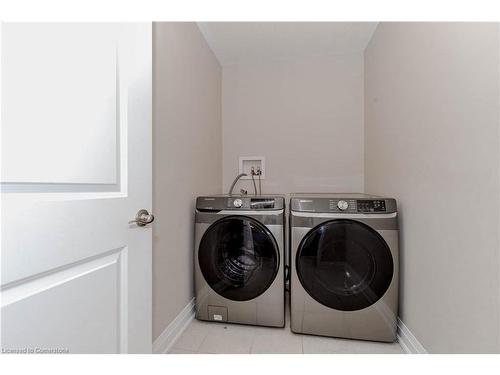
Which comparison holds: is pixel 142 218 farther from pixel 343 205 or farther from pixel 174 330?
pixel 343 205

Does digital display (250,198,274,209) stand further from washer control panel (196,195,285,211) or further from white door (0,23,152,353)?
white door (0,23,152,353)

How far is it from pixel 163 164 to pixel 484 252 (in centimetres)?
135

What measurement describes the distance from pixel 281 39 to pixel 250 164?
1077 mm

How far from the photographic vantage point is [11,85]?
18.9 inches

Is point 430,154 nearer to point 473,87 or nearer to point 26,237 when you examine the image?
point 473,87

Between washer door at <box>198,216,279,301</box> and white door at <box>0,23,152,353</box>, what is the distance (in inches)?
24.0

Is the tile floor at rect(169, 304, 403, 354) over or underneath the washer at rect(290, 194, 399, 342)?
underneath

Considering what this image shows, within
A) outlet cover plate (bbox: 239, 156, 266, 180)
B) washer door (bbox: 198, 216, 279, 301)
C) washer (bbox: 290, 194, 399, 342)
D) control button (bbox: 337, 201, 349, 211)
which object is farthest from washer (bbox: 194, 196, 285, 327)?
outlet cover plate (bbox: 239, 156, 266, 180)

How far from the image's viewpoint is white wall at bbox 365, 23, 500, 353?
711 mm

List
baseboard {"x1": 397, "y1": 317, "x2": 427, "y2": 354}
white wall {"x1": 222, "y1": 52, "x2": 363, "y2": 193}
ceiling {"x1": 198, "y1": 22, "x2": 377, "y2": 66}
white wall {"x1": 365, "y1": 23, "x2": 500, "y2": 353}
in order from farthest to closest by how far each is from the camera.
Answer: white wall {"x1": 222, "y1": 52, "x2": 363, "y2": 193} < ceiling {"x1": 198, "y1": 22, "x2": 377, "y2": 66} < baseboard {"x1": 397, "y1": 317, "x2": 427, "y2": 354} < white wall {"x1": 365, "y1": 23, "x2": 500, "y2": 353}

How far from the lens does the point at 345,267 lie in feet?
4.10
